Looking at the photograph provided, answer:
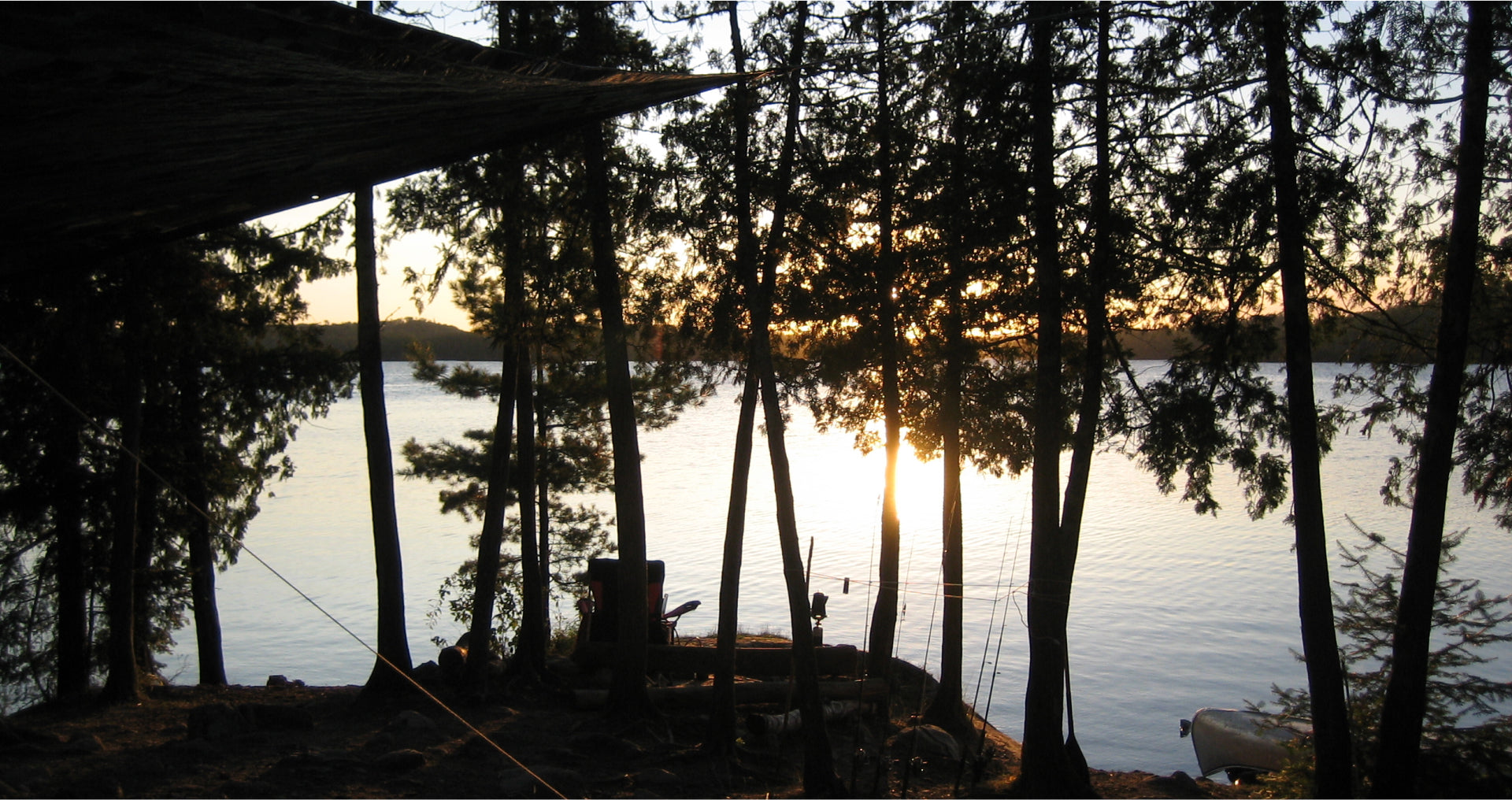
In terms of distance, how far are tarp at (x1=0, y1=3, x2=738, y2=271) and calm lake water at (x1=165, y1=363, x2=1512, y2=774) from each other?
897 cm

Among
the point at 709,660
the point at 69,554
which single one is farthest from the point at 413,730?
the point at 69,554

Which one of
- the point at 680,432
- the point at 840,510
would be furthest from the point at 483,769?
the point at 680,432

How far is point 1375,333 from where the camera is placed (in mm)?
9398

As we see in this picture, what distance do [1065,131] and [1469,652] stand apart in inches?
254

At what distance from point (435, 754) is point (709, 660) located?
18.2ft

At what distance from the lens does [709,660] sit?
1476cm

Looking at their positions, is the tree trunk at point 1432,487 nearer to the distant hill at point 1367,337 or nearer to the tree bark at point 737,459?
the distant hill at point 1367,337

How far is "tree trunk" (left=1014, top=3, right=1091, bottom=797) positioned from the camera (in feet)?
31.6

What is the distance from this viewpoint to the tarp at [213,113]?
2291 millimetres

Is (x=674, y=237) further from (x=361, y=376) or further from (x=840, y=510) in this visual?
(x=840, y=510)

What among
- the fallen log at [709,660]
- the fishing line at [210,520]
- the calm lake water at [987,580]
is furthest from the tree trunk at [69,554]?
the fallen log at [709,660]

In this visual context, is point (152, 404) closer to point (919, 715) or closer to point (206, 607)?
point (206, 607)

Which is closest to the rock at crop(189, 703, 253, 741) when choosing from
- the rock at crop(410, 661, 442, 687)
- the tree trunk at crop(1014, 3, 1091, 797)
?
the rock at crop(410, 661, 442, 687)

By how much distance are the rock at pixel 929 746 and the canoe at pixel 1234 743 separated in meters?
5.08
